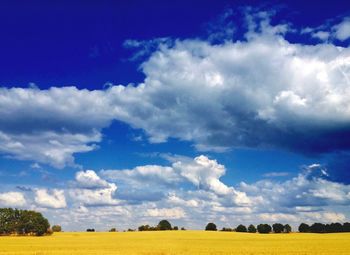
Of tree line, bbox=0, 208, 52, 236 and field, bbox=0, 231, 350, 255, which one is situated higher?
tree line, bbox=0, 208, 52, 236

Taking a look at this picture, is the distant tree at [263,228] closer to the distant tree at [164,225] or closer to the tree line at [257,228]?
the tree line at [257,228]

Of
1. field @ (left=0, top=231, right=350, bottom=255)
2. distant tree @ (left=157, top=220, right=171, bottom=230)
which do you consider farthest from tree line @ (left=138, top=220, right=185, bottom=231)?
field @ (left=0, top=231, right=350, bottom=255)

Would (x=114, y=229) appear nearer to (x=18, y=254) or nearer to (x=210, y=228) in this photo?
(x=210, y=228)

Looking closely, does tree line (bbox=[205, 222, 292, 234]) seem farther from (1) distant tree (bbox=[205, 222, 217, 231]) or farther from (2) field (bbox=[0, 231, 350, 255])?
(2) field (bbox=[0, 231, 350, 255])

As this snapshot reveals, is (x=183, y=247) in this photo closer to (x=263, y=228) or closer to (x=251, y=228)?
(x=251, y=228)

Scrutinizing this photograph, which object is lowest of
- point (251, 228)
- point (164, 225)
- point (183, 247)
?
point (183, 247)

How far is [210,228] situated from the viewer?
196 meters

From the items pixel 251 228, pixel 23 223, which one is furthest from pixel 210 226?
pixel 23 223

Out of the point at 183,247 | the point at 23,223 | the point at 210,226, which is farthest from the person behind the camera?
the point at 210,226

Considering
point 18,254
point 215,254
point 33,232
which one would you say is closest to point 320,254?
point 215,254

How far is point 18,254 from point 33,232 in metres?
112

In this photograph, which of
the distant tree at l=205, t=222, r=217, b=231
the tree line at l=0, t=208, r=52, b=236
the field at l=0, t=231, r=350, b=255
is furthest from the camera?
the distant tree at l=205, t=222, r=217, b=231

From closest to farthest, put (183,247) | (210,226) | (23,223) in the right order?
(183,247) → (23,223) → (210,226)

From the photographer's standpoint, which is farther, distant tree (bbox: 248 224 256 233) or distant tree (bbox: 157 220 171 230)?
distant tree (bbox: 248 224 256 233)
